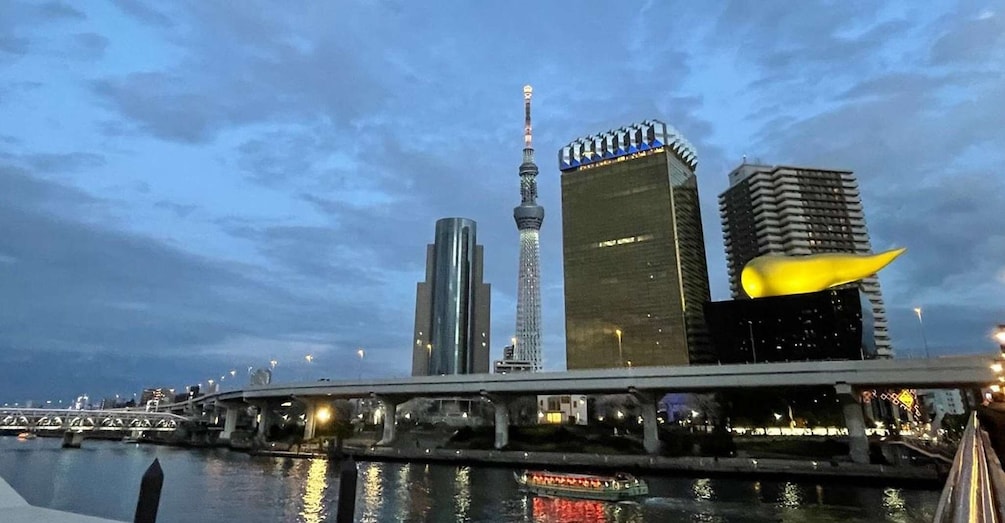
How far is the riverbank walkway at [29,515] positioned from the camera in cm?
996

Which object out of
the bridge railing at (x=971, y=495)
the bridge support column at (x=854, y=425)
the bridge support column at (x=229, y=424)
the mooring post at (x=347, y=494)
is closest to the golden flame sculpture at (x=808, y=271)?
the bridge support column at (x=854, y=425)

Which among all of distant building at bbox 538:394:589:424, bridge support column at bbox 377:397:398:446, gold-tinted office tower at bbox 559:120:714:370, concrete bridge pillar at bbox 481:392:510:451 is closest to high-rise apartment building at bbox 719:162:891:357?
gold-tinted office tower at bbox 559:120:714:370

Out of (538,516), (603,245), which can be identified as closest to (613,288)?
(603,245)

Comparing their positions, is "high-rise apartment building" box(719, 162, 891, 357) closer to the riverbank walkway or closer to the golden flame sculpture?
the golden flame sculpture

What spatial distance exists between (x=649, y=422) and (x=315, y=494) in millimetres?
37816

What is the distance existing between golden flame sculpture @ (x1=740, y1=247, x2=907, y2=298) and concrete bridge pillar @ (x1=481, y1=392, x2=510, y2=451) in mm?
46453

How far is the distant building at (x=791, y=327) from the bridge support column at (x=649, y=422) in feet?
122

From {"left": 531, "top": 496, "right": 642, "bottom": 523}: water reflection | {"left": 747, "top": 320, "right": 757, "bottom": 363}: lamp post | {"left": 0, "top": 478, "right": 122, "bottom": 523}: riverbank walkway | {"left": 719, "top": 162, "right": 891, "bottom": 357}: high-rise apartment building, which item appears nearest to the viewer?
{"left": 0, "top": 478, "right": 122, "bottom": 523}: riverbank walkway

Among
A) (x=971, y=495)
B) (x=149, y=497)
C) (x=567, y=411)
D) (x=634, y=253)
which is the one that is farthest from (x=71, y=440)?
(x=971, y=495)

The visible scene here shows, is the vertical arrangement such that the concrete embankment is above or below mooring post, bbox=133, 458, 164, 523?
below

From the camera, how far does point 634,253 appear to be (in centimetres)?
15050

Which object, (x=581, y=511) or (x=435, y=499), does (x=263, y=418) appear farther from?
(x=581, y=511)

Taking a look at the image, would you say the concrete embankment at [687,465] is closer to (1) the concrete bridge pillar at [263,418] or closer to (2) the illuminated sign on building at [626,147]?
(1) the concrete bridge pillar at [263,418]

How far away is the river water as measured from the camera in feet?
106
